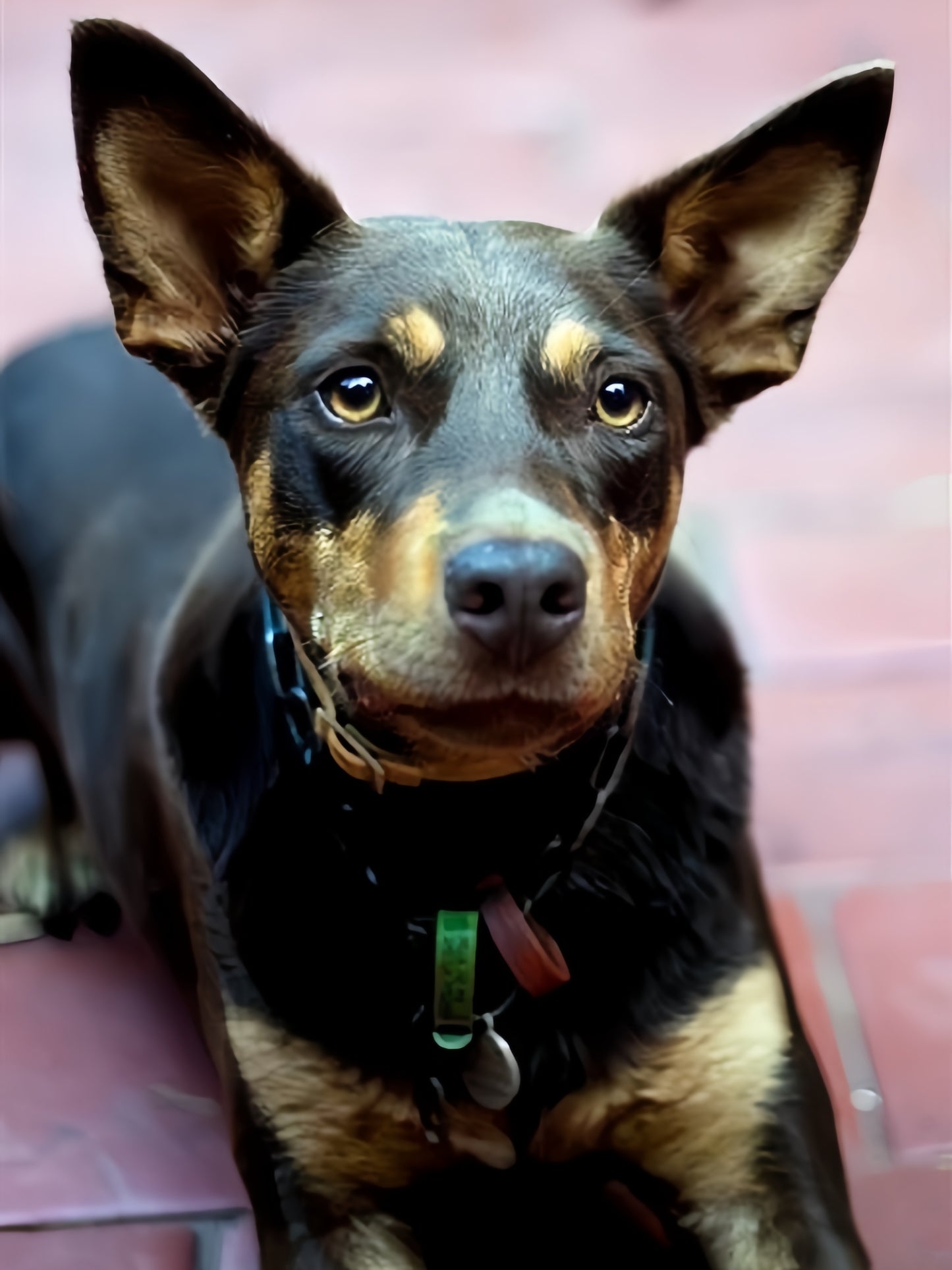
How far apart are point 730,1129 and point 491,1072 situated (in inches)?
8.7

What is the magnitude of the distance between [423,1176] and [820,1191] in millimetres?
355

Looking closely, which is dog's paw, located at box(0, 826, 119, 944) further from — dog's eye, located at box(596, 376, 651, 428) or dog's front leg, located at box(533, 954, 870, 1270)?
dog's eye, located at box(596, 376, 651, 428)

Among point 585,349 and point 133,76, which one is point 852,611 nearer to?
point 585,349

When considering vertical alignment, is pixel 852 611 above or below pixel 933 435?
below

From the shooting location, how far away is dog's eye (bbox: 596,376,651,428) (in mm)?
1135

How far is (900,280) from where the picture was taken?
2.60 metres

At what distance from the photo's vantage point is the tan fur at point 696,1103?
48.5 inches

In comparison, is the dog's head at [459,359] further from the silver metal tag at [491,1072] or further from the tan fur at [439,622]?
the silver metal tag at [491,1072]

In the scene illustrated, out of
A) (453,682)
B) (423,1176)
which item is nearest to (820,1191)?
(423,1176)

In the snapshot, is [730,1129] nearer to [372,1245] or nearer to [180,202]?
[372,1245]

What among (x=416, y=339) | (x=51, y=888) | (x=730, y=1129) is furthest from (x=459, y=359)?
(x=51, y=888)

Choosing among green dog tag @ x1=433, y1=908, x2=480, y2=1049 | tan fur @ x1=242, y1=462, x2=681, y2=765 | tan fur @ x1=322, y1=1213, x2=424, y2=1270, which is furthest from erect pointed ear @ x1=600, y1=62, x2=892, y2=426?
tan fur @ x1=322, y1=1213, x2=424, y2=1270

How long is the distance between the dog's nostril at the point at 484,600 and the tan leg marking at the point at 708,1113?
489 mm

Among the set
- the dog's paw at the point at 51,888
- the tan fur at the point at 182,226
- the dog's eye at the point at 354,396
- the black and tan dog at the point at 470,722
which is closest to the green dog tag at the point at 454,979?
the black and tan dog at the point at 470,722
